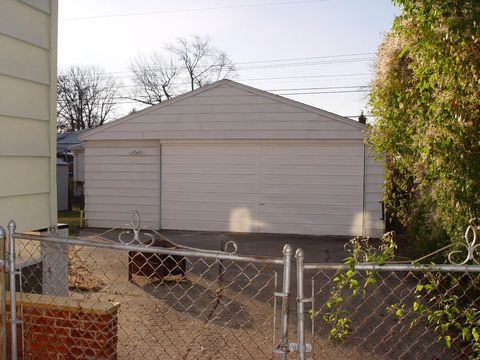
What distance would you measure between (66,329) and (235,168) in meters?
9.39

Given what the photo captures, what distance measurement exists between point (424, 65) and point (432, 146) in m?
0.58

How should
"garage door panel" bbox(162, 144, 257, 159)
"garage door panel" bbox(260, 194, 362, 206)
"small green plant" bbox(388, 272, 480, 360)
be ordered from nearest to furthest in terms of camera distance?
1. "small green plant" bbox(388, 272, 480, 360)
2. "garage door panel" bbox(260, 194, 362, 206)
3. "garage door panel" bbox(162, 144, 257, 159)

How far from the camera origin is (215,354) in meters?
4.21

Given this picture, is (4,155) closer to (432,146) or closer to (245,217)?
(432,146)

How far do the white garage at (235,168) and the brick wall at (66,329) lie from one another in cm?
914

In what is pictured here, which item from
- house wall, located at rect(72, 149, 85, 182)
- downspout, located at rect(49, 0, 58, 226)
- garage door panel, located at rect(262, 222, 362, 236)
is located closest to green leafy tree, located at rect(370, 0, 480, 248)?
downspout, located at rect(49, 0, 58, 226)

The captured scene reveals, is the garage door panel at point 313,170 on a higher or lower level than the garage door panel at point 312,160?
lower

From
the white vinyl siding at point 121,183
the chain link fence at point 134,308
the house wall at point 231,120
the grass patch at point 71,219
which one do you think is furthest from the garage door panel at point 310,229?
the grass patch at point 71,219

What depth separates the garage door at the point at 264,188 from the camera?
11.7m

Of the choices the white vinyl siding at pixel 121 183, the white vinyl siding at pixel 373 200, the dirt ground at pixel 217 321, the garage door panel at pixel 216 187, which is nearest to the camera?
the dirt ground at pixel 217 321

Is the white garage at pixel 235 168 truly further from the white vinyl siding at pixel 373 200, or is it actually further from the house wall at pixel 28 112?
the house wall at pixel 28 112

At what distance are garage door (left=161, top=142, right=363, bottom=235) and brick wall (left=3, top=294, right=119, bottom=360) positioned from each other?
9.09 meters

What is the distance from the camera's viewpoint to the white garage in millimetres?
11711

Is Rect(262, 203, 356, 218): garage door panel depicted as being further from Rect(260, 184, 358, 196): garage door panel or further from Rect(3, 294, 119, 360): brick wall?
Rect(3, 294, 119, 360): brick wall
